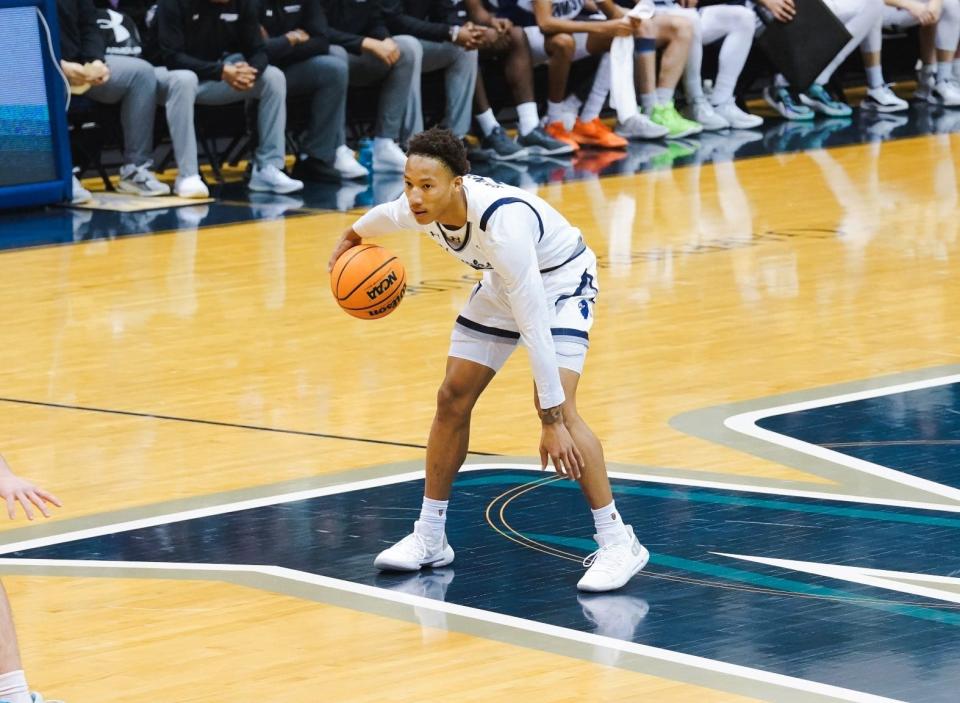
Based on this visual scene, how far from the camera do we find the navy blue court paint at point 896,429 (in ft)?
23.0

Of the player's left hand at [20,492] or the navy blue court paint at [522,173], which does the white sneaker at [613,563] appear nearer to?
the player's left hand at [20,492]

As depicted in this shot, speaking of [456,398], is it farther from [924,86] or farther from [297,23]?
[924,86]

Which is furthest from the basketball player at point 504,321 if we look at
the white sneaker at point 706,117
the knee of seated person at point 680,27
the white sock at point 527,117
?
the white sneaker at point 706,117

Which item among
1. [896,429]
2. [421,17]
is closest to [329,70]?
[421,17]

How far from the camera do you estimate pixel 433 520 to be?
233 inches

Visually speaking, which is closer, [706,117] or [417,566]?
[417,566]

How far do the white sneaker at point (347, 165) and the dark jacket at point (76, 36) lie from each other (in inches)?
87.9

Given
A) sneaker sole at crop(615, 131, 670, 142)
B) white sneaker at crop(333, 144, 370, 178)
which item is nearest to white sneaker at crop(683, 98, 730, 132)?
sneaker sole at crop(615, 131, 670, 142)

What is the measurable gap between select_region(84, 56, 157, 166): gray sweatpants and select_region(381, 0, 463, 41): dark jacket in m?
2.34

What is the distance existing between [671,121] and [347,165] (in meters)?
3.32

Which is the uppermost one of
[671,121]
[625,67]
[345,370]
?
[625,67]

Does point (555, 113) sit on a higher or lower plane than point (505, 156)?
higher

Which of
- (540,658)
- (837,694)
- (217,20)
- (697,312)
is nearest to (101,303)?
(697,312)

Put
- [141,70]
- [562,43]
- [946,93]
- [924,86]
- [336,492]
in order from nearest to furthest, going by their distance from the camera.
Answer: [336,492] → [141,70] → [562,43] → [946,93] → [924,86]
